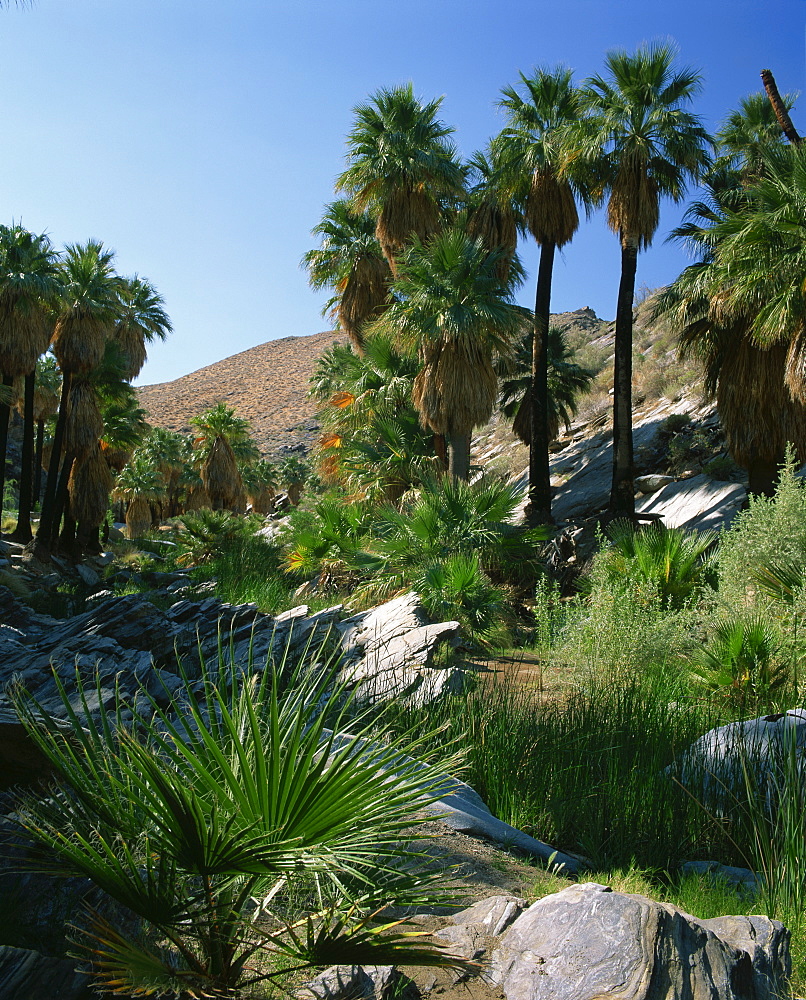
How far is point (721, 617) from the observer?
330 inches

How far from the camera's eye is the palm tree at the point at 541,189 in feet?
65.5

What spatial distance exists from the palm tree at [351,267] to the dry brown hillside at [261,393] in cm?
3964

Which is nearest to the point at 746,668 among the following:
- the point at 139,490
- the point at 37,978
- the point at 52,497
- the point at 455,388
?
the point at 37,978

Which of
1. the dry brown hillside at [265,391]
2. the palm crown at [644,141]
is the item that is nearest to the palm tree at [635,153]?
the palm crown at [644,141]

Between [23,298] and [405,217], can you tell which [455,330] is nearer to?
[405,217]

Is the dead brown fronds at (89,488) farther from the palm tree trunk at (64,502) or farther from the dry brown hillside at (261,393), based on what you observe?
the dry brown hillside at (261,393)

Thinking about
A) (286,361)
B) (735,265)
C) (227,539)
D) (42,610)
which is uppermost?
(286,361)

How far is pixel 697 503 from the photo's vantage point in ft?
59.4

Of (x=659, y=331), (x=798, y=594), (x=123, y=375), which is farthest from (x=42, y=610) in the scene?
(x=659, y=331)

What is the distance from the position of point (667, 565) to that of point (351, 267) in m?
16.6

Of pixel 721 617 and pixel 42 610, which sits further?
pixel 42 610

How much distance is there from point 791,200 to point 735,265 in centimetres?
144

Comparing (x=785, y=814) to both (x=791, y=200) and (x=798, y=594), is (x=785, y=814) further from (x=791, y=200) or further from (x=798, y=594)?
(x=791, y=200)

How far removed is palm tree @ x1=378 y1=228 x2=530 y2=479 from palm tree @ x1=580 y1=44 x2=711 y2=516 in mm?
3309
